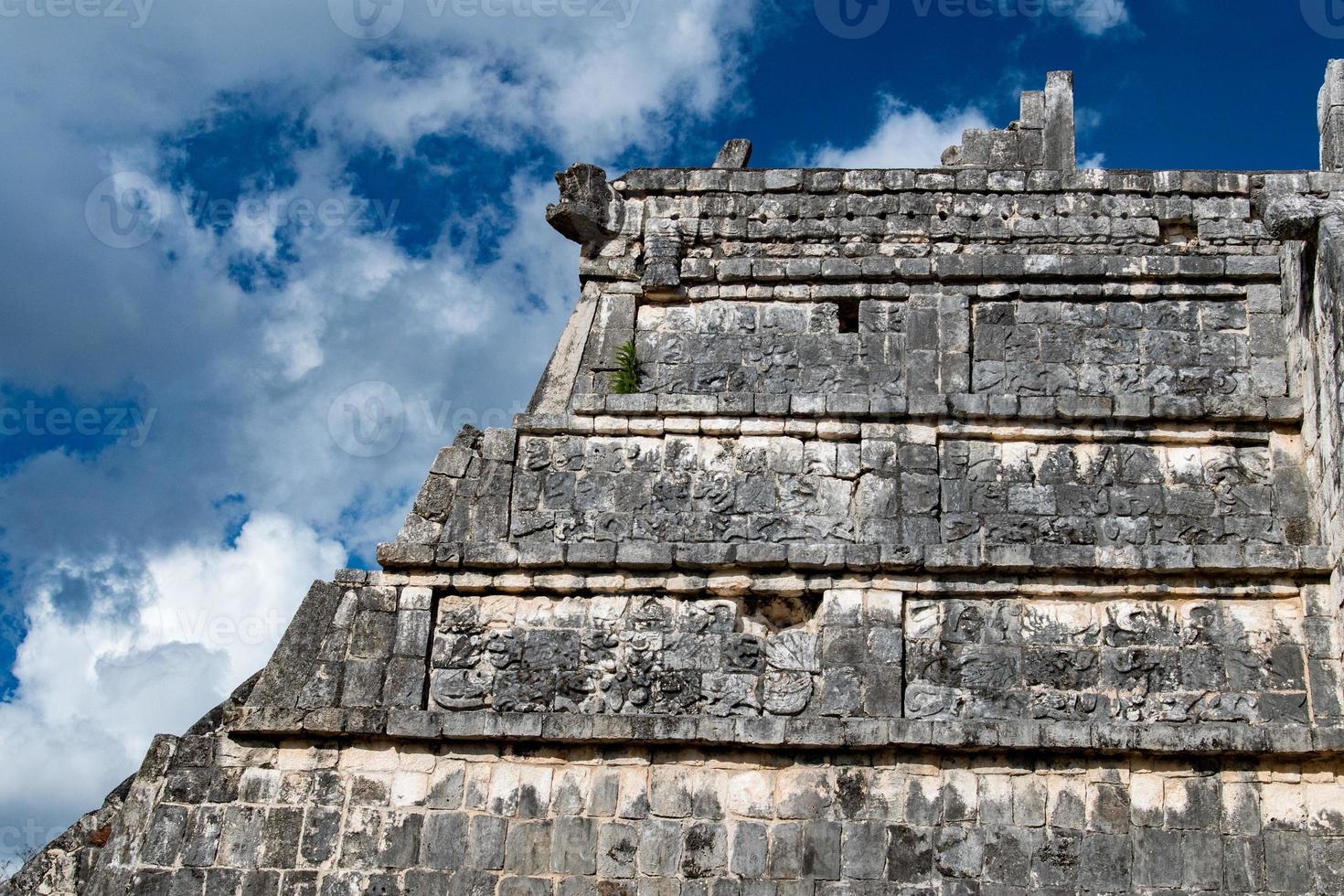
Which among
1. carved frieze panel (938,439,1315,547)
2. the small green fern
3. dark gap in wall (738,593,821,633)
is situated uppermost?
the small green fern

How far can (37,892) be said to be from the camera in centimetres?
1091

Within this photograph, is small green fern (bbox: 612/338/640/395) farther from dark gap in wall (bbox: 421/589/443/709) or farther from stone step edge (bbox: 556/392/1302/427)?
dark gap in wall (bbox: 421/589/443/709)

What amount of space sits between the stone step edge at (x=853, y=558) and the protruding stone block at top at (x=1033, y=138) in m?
3.33

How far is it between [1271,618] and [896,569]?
7.99 ft

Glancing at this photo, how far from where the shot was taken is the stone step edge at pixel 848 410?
11578mm

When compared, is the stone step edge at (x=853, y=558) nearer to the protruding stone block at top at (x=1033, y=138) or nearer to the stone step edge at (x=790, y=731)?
the stone step edge at (x=790, y=731)

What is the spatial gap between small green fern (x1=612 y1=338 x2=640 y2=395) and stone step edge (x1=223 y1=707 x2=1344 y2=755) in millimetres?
2551

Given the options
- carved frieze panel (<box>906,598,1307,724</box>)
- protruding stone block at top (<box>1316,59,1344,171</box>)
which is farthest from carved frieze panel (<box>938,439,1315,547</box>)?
protruding stone block at top (<box>1316,59,1344,171</box>)

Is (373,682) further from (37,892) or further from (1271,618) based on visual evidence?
(1271,618)

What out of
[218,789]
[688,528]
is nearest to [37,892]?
[218,789]

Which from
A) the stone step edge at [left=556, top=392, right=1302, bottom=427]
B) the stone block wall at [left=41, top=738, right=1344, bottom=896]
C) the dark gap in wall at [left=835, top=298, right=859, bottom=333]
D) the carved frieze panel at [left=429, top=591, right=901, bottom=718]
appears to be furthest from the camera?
the dark gap in wall at [left=835, top=298, right=859, bottom=333]

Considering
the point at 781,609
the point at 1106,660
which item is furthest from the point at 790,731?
the point at 1106,660

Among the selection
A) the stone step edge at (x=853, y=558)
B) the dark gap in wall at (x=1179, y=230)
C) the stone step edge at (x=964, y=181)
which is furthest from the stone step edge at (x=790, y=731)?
the stone step edge at (x=964, y=181)

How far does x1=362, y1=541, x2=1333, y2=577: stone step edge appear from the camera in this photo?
10977 millimetres
